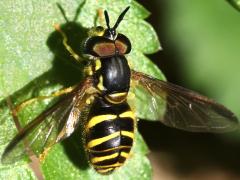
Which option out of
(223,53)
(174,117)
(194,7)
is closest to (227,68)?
(223,53)

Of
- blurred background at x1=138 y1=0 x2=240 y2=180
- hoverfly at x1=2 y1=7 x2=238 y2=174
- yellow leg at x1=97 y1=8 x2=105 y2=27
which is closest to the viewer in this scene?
hoverfly at x1=2 y1=7 x2=238 y2=174

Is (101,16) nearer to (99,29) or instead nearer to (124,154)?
(99,29)

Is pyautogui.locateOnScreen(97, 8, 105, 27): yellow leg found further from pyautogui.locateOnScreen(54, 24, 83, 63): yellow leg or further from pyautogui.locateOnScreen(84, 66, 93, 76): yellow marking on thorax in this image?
pyautogui.locateOnScreen(84, 66, 93, 76): yellow marking on thorax

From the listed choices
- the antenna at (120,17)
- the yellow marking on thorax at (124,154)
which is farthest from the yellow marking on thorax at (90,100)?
the antenna at (120,17)

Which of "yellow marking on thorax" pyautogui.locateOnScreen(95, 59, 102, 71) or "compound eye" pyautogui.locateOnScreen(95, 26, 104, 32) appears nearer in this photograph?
"yellow marking on thorax" pyautogui.locateOnScreen(95, 59, 102, 71)

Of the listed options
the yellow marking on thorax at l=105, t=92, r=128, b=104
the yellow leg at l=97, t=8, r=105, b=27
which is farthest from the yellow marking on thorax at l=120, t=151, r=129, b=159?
the yellow leg at l=97, t=8, r=105, b=27

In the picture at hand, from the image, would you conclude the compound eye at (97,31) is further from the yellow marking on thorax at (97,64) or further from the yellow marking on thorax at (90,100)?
the yellow marking on thorax at (90,100)

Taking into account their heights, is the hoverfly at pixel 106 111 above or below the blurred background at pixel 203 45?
above

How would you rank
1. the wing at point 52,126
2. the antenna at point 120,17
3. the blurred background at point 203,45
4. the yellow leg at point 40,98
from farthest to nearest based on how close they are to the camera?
1. the blurred background at point 203,45
2. the antenna at point 120,17
3. the yellow leg at point 40,98
4. the wing at point 52,126

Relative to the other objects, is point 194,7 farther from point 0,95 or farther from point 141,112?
point 0,95
